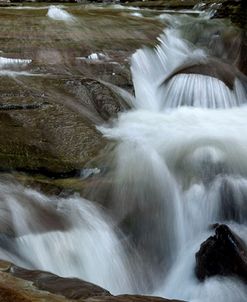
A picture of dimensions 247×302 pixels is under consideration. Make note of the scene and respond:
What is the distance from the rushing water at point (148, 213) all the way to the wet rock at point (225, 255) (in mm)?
112

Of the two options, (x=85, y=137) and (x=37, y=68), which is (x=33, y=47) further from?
(x=85, y=137)

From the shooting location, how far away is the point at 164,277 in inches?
242

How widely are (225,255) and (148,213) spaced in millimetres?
1531

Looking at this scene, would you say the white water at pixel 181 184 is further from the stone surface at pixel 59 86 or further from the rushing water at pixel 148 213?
the stone surface at pixel 59 86

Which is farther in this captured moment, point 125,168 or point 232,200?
point 125,168

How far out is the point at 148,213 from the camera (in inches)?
265

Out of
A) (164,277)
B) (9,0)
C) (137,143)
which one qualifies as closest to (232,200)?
(164,277)

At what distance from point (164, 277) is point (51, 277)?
81.6 inches

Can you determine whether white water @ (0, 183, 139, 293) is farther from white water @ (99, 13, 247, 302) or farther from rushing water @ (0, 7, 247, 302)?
white water @ (99, 13, 247, 302)

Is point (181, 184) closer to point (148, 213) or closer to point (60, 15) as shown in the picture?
point (148, 213)

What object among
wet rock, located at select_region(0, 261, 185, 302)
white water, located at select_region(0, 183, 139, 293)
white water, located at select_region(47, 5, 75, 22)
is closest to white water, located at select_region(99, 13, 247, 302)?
white water, located at select_region(0, 183, 139, 293)

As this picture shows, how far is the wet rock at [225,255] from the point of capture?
5.41 meters

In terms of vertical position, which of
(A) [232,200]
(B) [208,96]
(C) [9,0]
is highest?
(C) [9,0]

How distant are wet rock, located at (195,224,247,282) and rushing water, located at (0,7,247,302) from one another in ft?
0.37
